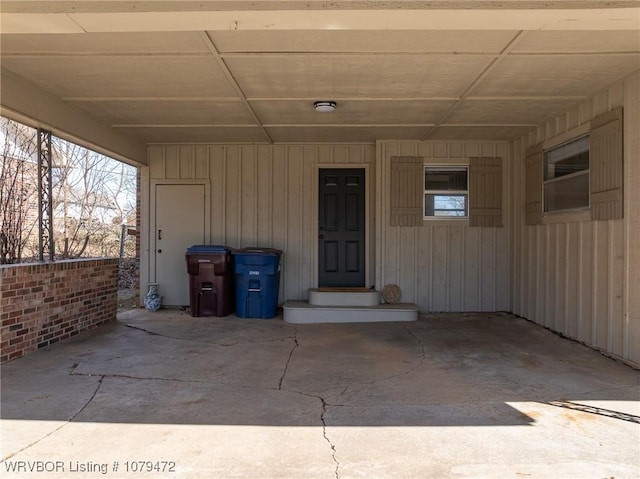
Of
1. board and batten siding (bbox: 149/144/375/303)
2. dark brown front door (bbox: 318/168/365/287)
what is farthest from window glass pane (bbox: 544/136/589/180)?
dark brown front door (bbox: 318/168/365/287)

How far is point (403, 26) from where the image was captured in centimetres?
262

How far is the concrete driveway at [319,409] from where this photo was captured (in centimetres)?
229

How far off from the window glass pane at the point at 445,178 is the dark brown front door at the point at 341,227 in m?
1.05

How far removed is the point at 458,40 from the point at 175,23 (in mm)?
2104

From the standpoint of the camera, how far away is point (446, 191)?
→ 6828mm

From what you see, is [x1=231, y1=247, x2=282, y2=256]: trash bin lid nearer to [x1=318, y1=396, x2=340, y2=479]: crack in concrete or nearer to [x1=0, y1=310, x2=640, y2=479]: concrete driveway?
[x1=0, y1=310, x2=640, y2=479]: concrete driveway

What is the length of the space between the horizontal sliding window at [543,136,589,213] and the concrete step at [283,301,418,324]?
91.7 inches

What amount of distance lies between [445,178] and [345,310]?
2.64m

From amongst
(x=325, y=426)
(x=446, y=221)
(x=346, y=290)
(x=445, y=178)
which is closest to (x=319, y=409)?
(x=325, y=426)

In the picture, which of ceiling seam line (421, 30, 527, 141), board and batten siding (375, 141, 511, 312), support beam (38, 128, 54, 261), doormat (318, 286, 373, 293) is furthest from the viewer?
board and batten siding (375, 141, 511, 312)

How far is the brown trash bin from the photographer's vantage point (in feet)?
20.9

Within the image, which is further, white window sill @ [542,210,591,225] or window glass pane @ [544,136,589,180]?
window glass pane @ [544,136,589,180]

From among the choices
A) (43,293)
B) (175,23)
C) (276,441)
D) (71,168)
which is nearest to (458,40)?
(175,23)

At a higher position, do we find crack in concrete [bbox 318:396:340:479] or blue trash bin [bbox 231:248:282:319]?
blue trash bin [bbox 231:248:282:319]
